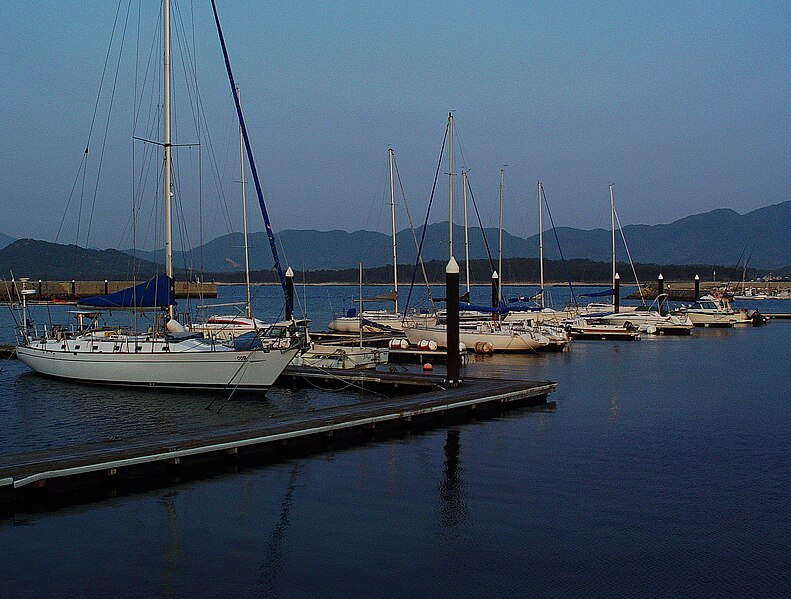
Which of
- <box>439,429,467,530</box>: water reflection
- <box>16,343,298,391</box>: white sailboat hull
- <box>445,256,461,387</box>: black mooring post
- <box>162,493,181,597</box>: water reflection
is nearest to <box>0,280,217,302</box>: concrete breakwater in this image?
<box>16,343,298,391</box>: white sailboat hull

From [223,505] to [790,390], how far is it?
2282 centimetres

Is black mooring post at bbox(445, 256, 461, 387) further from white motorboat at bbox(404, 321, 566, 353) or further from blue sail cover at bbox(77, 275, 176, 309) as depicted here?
white motorboat at bbox(404, 321, 566, 353)

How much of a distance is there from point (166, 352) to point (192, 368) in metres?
1.01

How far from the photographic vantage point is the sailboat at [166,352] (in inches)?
1030

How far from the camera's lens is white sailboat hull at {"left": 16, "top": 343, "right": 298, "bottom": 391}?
85.5 ft

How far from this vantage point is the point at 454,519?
13.9 metres

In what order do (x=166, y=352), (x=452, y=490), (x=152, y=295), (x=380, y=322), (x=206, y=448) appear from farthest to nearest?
(x=380, y=322) < (x=152, y=295) < (x=166, y=352) < (x=206, y=448) < (x=452, y=490)

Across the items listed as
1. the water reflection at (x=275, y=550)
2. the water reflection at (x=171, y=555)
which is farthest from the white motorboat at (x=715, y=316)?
the water reflection at (x=171, y=555)

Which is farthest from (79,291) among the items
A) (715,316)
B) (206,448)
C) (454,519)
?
(454,519)

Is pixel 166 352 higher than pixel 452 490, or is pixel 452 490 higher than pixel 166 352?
pixel 166 352

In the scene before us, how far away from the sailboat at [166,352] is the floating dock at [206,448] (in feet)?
17.4

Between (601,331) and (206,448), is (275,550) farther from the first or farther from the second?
(601,331)

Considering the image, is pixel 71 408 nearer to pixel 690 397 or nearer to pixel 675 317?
pixel 690 397

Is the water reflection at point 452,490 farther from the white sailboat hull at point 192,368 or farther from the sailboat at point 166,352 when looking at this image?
the sailboat at point 166,352
